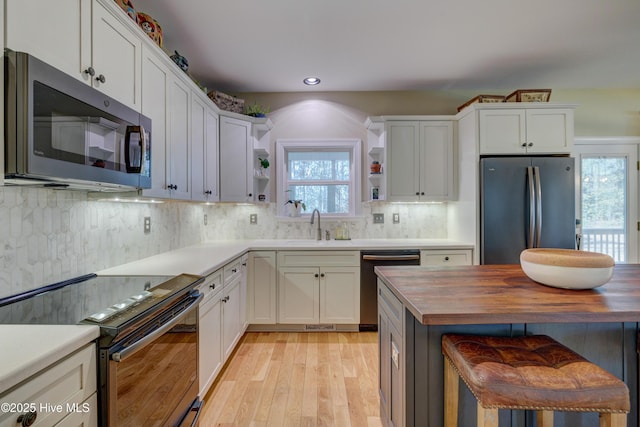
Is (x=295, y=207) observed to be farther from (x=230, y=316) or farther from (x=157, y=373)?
(x=157, y=373)

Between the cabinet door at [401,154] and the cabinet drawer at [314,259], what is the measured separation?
827 mm

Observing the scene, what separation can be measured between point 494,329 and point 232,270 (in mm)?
1874

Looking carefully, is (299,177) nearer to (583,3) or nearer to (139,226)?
(139,226)

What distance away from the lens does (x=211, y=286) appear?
76.0 inches

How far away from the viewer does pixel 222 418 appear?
178 centimetres

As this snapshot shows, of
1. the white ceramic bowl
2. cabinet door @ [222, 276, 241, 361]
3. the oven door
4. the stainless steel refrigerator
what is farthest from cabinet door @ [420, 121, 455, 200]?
the oven door

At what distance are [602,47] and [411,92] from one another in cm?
169

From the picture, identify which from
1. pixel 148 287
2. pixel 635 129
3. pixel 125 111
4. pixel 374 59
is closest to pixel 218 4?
pixel 125 111

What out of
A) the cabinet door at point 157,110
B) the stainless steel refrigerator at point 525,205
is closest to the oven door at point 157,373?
the cabinet door at point 157,110

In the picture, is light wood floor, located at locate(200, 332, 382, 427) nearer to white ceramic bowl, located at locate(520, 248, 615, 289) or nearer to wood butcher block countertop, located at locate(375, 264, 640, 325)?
wood butcher block countertop, located at locate(375, 264, 640, 325)

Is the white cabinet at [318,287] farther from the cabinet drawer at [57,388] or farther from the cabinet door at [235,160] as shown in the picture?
the cabinet drawer at [57,388]

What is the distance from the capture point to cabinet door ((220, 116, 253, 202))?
3.02 m

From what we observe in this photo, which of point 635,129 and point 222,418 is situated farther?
point 635,129

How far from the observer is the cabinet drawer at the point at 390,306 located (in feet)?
4.33
